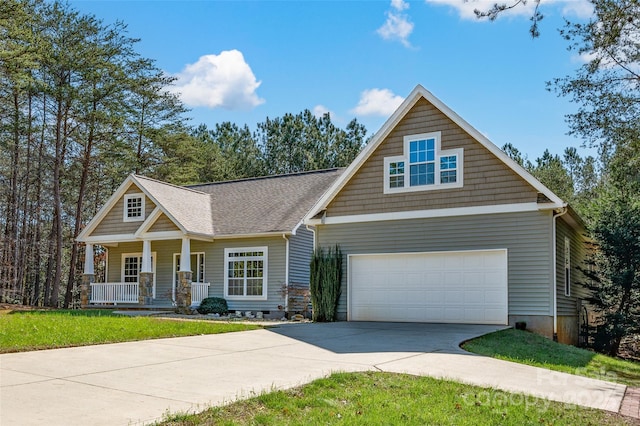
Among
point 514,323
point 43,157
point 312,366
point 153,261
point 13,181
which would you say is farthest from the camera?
point 13,181

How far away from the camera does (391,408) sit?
6.12m

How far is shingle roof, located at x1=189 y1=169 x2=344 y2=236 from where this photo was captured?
874 inches

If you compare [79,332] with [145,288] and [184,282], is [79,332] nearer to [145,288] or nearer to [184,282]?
[184,282]

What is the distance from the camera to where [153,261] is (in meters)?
24.1

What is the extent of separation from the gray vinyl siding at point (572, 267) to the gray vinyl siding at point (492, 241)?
853mm

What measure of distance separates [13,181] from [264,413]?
105 feet

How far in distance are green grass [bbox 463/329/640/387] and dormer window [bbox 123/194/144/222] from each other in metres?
15.6

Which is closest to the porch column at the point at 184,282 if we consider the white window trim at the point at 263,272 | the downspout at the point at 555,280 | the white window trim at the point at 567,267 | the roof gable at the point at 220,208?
the roof gable at the point at 220,208

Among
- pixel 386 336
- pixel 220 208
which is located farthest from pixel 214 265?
pixel 386 336

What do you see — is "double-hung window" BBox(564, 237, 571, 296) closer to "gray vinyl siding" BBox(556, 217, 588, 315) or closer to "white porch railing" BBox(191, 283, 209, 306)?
"gray vinyl siding" BBox(556, 217, 588, 315)

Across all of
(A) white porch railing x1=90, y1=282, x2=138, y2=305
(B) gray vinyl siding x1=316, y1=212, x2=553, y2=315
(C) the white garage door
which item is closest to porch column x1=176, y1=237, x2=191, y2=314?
(A) white porch railing x1=90, y1=282, x2=138, y2=305

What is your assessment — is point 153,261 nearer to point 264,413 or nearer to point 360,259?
point 360,259

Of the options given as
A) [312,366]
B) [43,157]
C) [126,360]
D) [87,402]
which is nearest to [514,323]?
[312,366]

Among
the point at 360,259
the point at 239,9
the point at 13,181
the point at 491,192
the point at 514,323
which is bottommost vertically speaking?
the point at 514,323
